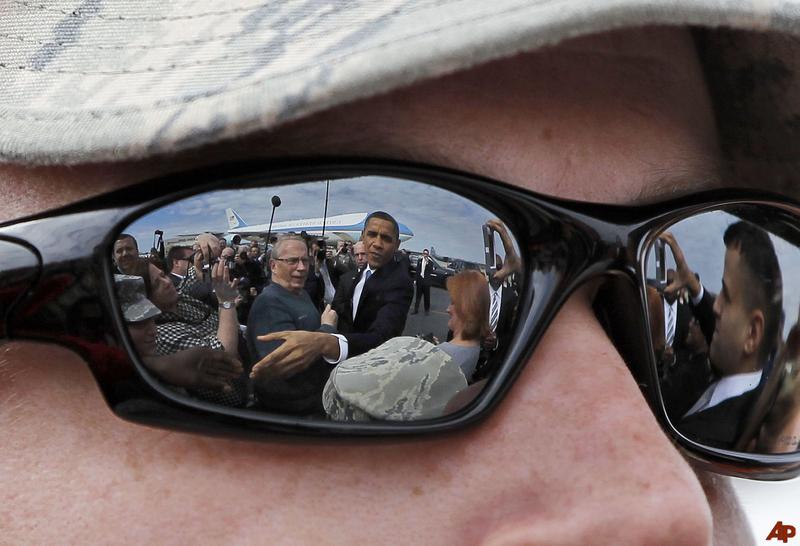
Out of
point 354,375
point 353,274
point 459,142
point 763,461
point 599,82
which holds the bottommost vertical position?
point 763,461

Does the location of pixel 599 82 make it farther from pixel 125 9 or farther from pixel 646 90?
pixel 125 9

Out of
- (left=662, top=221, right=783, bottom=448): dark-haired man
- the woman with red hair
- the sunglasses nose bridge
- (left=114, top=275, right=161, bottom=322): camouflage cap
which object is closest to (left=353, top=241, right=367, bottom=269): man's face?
the woman with red hair

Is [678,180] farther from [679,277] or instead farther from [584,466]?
[584,466]

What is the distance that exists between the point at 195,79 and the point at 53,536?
54 centimetres

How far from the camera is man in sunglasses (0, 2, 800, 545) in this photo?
756 mm

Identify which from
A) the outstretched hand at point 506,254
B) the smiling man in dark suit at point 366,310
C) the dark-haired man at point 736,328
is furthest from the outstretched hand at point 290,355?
the dark-haired man at point 736,328

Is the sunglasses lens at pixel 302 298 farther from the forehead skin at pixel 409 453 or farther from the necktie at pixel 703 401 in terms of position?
the necktie at pixel 703 401

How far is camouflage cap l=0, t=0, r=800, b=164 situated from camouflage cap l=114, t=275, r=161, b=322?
0.14 metres

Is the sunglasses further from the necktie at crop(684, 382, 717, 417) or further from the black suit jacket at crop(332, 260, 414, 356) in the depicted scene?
the necktie at crop(684, 382, 717, 417)

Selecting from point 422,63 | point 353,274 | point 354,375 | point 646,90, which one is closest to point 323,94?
point 422,63

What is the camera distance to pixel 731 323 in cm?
124

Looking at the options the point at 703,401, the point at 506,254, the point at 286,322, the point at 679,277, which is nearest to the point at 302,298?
the point at 286,322

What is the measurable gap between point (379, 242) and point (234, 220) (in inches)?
6.5

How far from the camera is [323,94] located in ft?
2.41
